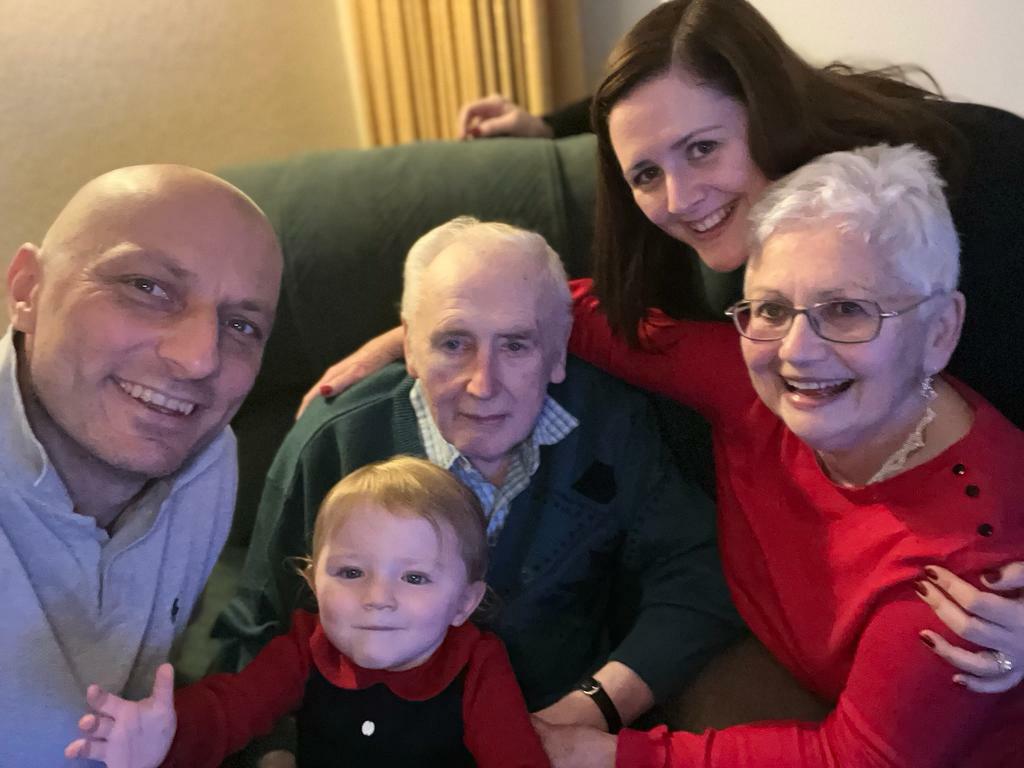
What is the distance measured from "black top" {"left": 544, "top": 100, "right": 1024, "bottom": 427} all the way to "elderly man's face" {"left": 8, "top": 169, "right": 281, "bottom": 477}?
101 cm

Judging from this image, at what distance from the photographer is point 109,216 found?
1053mm

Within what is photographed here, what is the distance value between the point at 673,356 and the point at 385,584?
62 cm

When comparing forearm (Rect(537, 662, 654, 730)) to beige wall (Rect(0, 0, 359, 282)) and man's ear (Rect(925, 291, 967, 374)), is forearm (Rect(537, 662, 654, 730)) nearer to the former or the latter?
man's ear (Rect(925, 291, 967, 374))

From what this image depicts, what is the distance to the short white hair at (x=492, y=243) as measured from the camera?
138 centimetres

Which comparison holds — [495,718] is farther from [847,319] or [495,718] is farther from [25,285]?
[25,285]

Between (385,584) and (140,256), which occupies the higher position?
(140,256)

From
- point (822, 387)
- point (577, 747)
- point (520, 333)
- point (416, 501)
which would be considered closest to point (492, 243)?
point (520, 333)

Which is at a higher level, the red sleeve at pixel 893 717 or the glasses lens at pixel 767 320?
the glasses lens at pixel 767 320

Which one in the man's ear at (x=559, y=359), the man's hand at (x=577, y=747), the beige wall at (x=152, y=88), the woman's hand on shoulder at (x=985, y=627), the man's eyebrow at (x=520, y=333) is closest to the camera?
the woman's hand on shoulder at (x=985, y=627)

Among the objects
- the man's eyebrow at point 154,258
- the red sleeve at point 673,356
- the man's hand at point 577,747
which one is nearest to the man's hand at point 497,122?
the red sleeve at point 673,356

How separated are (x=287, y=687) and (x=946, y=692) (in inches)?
33.7

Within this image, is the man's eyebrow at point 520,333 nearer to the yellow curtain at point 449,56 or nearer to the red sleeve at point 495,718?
the red sleeve at point 495,718

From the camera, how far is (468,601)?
4.02ft

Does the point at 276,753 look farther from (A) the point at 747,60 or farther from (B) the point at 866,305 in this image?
(A) the point at 747,60
